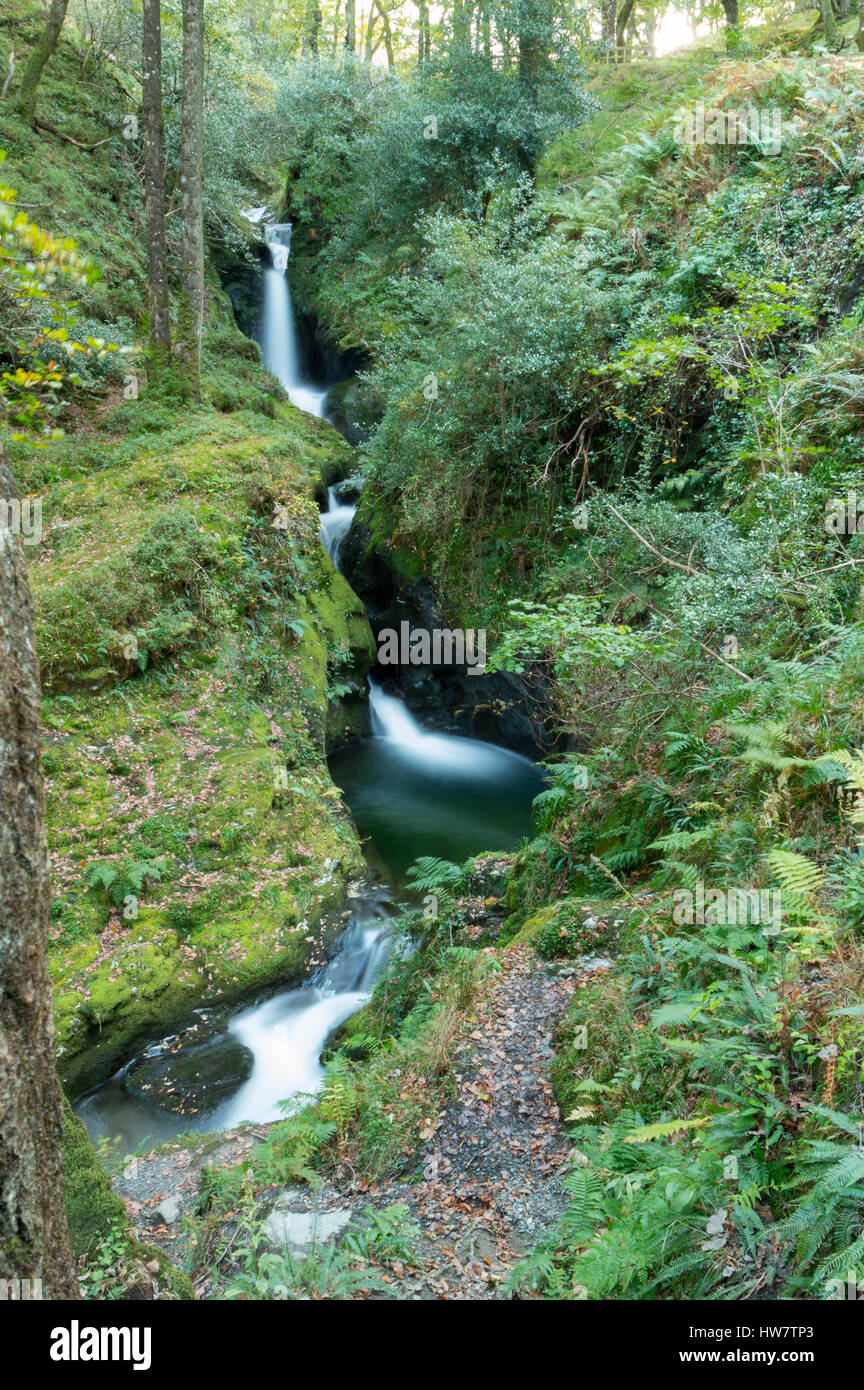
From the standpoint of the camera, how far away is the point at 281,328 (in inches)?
873

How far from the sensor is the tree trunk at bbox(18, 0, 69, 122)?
587 inches

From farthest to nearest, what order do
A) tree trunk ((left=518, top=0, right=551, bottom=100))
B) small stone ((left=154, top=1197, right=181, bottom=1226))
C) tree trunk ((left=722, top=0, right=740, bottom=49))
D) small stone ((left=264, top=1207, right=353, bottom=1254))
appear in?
tree trunk ((left=518, top=0, right=551, bottom=100)) < tree trunk ((left=722, top=0, right=740, bottom=49)) < small stone ((left=154, top=1197, right=181, bottom=1226)) < small stone ((left=264, top=1207, right=353, bottom=1254))

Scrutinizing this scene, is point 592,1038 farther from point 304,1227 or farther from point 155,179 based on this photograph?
point 155,179

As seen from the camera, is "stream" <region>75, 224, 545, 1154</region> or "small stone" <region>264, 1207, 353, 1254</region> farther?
"stream" <region>75, 224, 545, 1154</region>

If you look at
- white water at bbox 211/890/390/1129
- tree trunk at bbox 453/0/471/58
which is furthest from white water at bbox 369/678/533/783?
tree trunk at bbox 453/0/471/58

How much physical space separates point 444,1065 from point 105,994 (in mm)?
3649

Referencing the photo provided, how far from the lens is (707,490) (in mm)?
9586

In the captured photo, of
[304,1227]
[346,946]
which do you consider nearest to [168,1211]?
[304,1227]

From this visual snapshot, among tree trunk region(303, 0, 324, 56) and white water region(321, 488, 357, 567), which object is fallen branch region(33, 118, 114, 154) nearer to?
white water region(321, 488, 357, 567)

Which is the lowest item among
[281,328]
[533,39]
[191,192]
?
[191,192]

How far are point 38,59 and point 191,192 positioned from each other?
6022 mm

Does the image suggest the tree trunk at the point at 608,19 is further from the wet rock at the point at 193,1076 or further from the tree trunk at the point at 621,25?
the wet rock at the point at 193,1076
